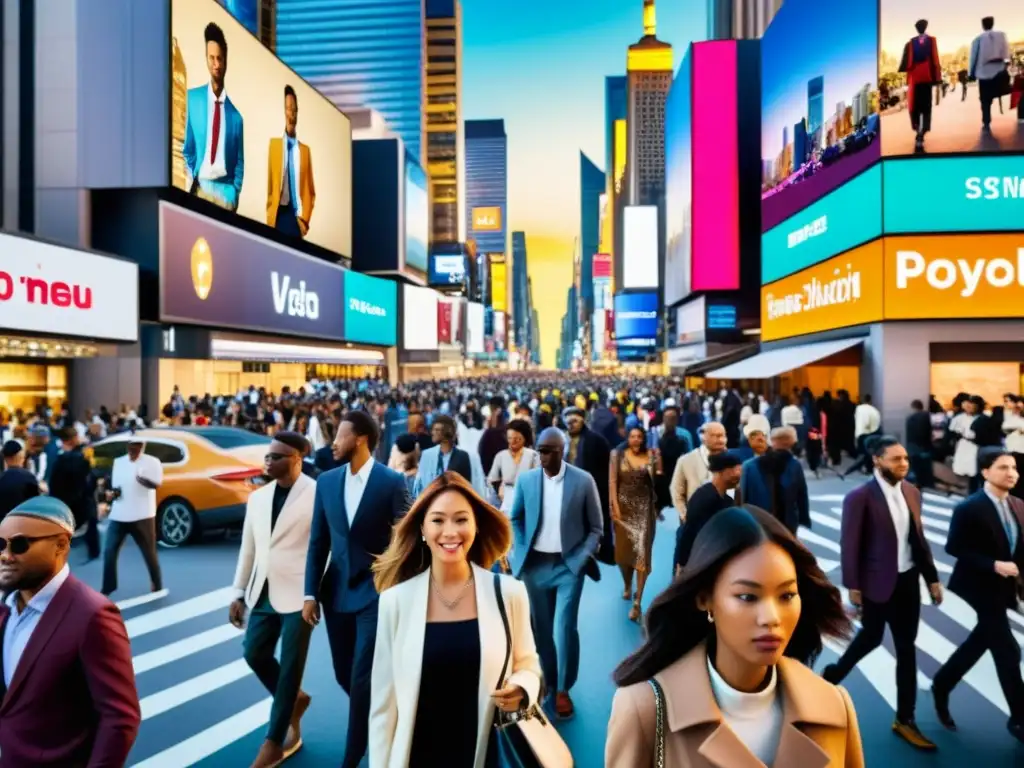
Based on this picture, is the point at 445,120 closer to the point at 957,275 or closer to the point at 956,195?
the point at 956,195

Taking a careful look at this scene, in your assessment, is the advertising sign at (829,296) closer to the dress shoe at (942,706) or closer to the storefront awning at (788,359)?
the storefront awning at (788,359)

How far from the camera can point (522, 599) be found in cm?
325

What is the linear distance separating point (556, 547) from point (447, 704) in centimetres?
287

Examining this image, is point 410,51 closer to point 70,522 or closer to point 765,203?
point 765,203

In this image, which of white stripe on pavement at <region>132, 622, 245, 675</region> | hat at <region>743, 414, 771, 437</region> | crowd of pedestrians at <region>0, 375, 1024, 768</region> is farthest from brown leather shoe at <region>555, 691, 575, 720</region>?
hat at <region>743, 414, 771, 437</region>

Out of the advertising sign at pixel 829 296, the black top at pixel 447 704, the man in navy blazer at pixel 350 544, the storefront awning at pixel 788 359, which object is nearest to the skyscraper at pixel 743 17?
the advertising sign at pixel 829 296

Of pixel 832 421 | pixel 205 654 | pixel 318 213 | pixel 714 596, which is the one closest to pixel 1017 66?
pixel 832 421

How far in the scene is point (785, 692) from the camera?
1762mm

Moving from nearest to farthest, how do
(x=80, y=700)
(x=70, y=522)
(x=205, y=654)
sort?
(x=80, y=700) → (x=70, y=522) → (x=205, y=654)

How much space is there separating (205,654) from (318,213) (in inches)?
1917

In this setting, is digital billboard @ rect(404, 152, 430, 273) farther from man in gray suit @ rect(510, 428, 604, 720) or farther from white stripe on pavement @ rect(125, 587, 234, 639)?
man in gray suit @ rect(510, 428, 604, 720)

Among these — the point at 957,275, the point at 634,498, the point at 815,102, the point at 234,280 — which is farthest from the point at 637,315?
the point at 634,498

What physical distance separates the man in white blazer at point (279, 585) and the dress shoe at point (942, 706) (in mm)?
3936

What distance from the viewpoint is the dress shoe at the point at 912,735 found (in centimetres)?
495
